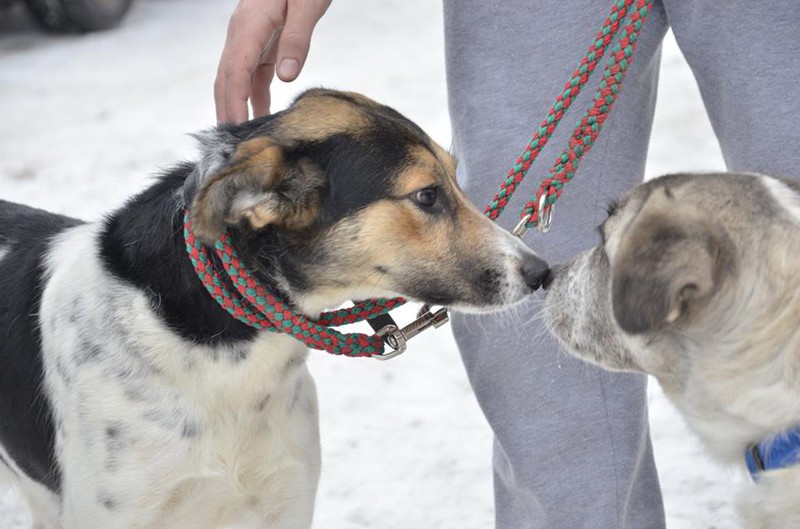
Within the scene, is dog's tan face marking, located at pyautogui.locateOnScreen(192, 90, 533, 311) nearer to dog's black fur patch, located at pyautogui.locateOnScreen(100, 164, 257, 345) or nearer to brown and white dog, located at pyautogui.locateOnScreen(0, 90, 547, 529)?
brown and white dog, located at pyautogui.locateOnScreen(0, 90, 547, 529)

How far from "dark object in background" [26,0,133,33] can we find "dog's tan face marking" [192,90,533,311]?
5.55m

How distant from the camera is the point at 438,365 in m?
4.78

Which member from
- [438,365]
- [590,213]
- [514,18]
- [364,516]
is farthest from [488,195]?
[438,365]

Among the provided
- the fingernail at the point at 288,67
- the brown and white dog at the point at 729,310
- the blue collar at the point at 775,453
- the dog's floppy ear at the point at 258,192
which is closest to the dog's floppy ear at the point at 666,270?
the brown and white dog at the point at 729,310

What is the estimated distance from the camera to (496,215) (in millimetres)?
2838

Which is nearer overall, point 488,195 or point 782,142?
point 782,142

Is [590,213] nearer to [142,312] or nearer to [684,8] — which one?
[684,8]

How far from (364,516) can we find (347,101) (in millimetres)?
1731

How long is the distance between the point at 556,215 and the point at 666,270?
1.01 meters

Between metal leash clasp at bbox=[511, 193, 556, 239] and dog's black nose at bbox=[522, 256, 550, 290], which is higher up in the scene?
metal leash clasp at bbox=[511, 193, 556, 239]

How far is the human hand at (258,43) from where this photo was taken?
9.50 ft


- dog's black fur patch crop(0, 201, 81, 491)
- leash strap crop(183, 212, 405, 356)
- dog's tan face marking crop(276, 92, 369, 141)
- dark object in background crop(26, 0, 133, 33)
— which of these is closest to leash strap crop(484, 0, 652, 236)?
dog's tan face marking crop(276, 92, 369, 141)

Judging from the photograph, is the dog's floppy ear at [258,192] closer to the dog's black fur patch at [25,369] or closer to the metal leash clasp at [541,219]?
the metal leash clasp at [541,219]

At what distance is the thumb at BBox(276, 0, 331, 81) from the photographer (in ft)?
9.48
